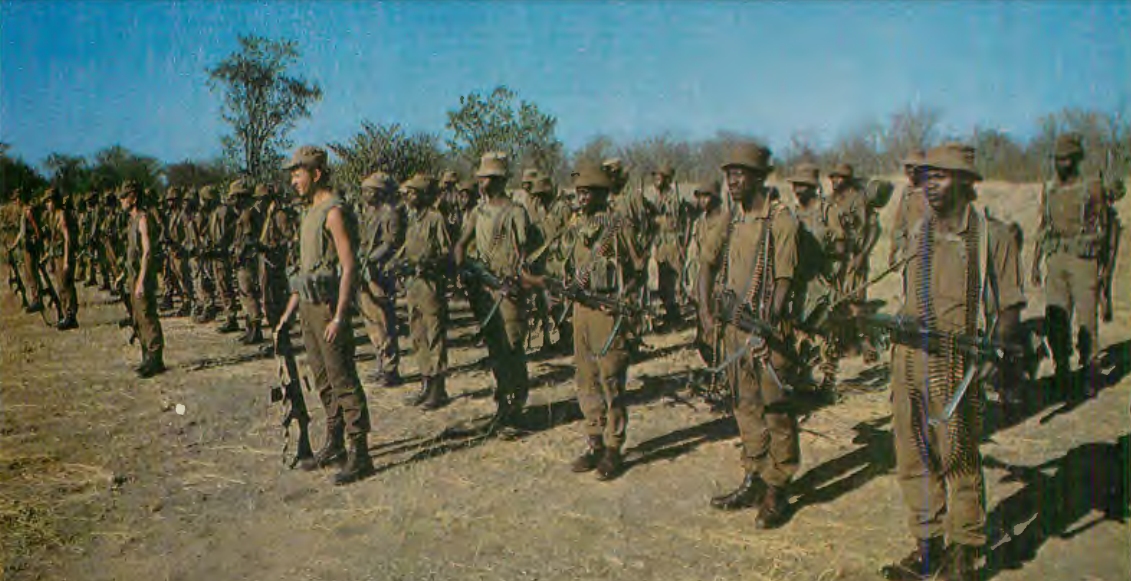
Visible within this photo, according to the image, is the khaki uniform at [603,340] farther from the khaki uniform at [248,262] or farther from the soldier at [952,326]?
the khaki uniform at [248,262]

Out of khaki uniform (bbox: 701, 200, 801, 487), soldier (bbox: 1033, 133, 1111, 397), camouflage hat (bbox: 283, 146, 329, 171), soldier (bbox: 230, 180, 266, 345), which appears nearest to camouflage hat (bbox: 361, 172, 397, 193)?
soldier (bbox: 230, 180, 266, 345)

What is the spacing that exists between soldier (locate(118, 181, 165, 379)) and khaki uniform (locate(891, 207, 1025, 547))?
753 centimetres

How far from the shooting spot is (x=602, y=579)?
14.4 ft

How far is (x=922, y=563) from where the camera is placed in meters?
4.20

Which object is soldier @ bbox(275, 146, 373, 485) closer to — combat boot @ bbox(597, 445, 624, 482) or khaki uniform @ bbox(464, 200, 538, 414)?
khaki uniform @ bbox(464, 200, 538, 414)

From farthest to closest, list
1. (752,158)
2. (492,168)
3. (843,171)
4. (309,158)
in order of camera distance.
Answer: (843,171) < (492,168) < (309,158) < (752,158)

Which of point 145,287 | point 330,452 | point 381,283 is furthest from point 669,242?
point 330,452

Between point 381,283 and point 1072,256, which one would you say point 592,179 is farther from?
point 1072,256

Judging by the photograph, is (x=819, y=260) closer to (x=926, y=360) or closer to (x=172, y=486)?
(x=926, y=360)

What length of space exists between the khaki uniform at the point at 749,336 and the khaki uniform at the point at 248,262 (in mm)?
7557

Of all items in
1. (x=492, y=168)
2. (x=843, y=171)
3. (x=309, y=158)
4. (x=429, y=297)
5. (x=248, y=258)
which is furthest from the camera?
(x=248, y=258)

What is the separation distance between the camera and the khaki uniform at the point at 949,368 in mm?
3949

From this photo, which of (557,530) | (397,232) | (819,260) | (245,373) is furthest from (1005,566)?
(245,373)

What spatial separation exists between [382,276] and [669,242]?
196 inches
